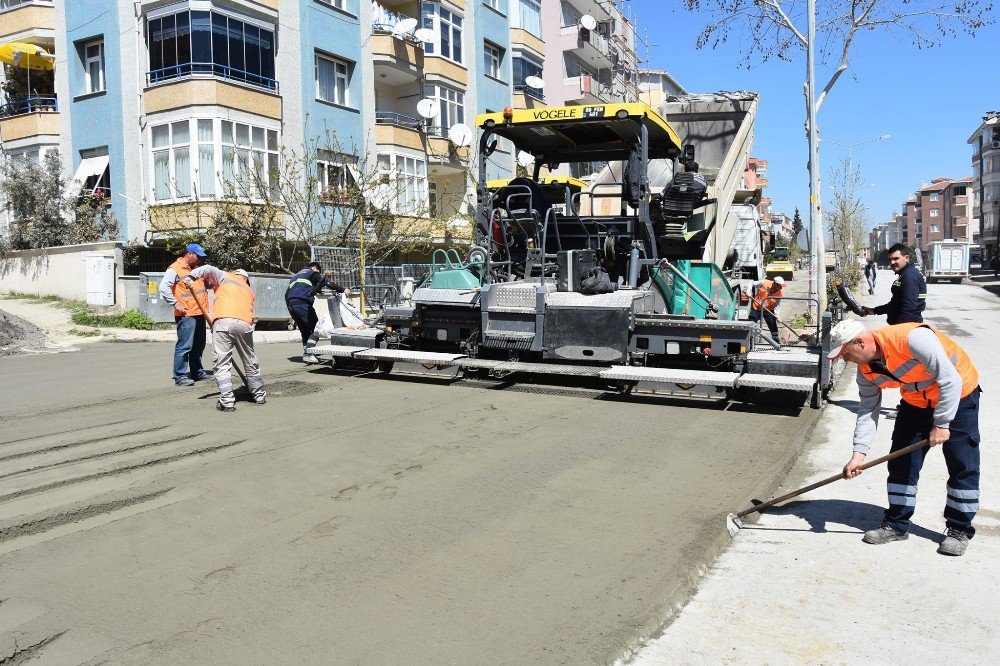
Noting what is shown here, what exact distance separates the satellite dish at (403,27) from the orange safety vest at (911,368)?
85.8 feet

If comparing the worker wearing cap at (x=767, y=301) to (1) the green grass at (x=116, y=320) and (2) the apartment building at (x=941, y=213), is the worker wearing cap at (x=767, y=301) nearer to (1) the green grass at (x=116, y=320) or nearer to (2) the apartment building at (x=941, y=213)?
(1) the green grass at (x=116, y=320)

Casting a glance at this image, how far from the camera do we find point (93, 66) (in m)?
23.6

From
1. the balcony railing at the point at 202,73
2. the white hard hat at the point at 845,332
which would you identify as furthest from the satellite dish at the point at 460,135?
the white hard hat at the point at 845,332

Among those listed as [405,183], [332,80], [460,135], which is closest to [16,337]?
[332,80]

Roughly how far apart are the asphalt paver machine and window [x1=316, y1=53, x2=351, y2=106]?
17304 millimetres

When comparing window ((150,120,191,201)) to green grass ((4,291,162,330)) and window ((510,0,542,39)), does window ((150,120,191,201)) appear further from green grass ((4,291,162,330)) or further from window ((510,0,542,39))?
window ((510,0,542,39))

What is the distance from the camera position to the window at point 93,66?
76.7 feet

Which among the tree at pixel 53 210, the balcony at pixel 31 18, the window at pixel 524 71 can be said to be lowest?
the tree at pixel 53 210

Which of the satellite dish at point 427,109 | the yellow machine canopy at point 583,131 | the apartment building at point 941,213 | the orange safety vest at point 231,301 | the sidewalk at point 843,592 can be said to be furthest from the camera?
the apartment building at point 941,213

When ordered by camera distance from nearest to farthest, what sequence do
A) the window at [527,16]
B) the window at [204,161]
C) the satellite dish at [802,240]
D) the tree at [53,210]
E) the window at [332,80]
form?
the satellite dish at [802,240]
the window at [204,161]
the tree at [53,210]
the window at [332,80]
the window at [527,16]

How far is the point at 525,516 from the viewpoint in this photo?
4.85 metres

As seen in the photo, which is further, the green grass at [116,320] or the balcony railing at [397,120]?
the balcony railing at [397,120]

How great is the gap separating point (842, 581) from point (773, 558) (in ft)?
1.26

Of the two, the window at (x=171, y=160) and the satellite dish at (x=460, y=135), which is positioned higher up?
the satellite dish at (x=460, y=135)
